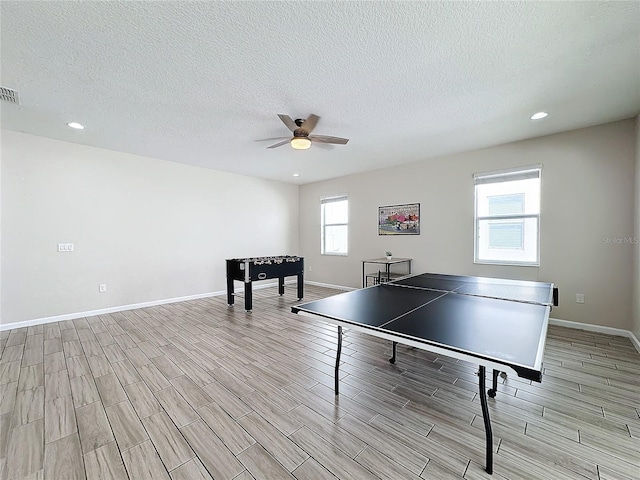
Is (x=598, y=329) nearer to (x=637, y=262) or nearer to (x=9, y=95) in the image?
(x=637, y=262)

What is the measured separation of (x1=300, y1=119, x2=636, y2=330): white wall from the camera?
134 inches

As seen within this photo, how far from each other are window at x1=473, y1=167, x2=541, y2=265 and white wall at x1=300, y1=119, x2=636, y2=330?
0.12 m

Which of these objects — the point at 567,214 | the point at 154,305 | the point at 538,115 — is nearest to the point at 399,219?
the point at 567,214

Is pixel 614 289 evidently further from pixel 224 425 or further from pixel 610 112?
pixel 224 425

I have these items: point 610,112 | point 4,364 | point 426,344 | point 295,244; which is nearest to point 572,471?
point 426,344

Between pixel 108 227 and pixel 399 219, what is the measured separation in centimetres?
530

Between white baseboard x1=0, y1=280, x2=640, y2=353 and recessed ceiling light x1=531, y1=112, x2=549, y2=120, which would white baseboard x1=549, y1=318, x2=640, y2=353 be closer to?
white baseboard x1=0, y1=280, x2=640, y2=353

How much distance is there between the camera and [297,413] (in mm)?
1925

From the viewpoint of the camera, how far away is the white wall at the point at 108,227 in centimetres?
377

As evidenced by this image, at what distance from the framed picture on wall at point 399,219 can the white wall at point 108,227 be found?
311 cm

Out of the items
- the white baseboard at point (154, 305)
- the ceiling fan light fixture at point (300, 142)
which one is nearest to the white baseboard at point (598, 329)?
the white baseboard at point (154, 305)

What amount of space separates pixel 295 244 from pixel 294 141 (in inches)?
180

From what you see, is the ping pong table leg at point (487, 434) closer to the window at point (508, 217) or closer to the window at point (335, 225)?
the window at point (508, 217)

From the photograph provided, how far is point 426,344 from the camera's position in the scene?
1.42m
